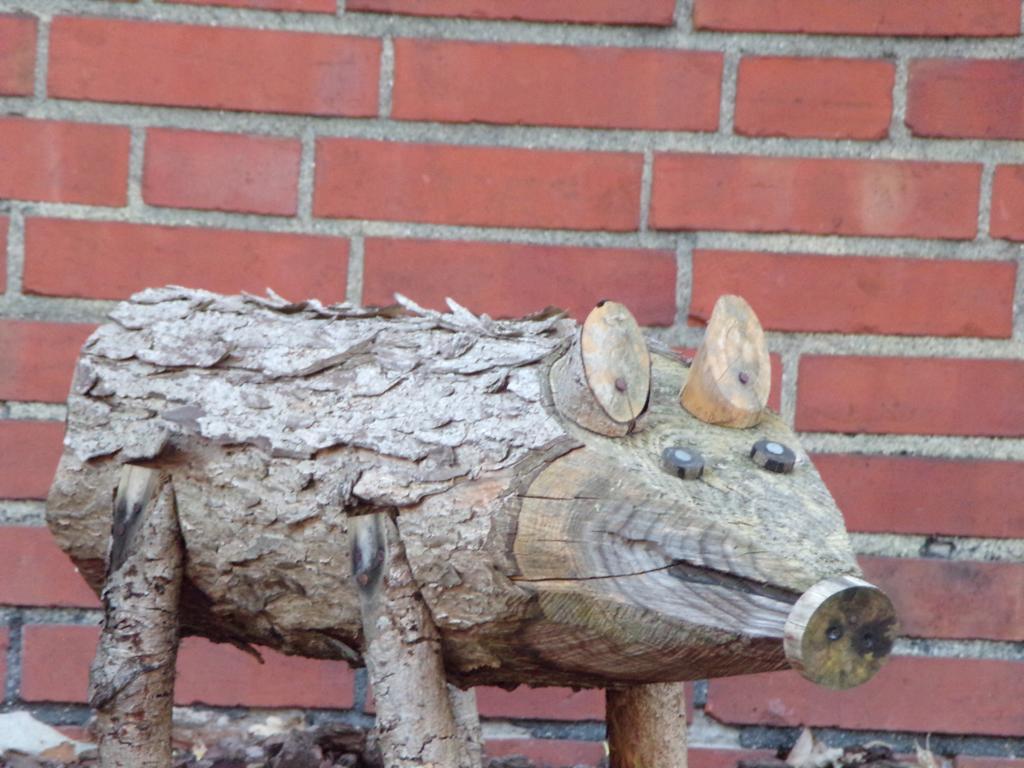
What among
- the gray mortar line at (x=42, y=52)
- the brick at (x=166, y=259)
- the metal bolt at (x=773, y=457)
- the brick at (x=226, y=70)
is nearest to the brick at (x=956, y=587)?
the metal bolt at (x=773, y=457)

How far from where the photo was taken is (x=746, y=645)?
130cm

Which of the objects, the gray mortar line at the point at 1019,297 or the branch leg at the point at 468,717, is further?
the gray mortar line at the point at 1019,297

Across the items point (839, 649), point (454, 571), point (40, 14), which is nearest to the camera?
point (839, 649)

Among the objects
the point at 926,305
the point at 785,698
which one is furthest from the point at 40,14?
the point at 785,698

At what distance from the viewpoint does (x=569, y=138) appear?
2059 millimetres

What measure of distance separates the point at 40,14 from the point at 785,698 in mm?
1585

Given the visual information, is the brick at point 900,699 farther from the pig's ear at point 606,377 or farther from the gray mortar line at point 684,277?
the pig's ear at point 606,377

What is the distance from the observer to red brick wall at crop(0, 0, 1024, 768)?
203 centimetres

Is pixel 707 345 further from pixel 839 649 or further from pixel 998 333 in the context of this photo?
pixel 998 333

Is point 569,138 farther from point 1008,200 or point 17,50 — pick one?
point 17,50

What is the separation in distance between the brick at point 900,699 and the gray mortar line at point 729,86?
2.91ft

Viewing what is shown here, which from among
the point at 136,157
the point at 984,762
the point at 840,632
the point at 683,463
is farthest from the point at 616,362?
the point at 984,762

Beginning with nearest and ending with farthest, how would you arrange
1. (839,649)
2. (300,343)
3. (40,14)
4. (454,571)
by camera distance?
(839,649), (454,571), (300,343), (40,14)

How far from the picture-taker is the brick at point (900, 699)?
6.84 feet
